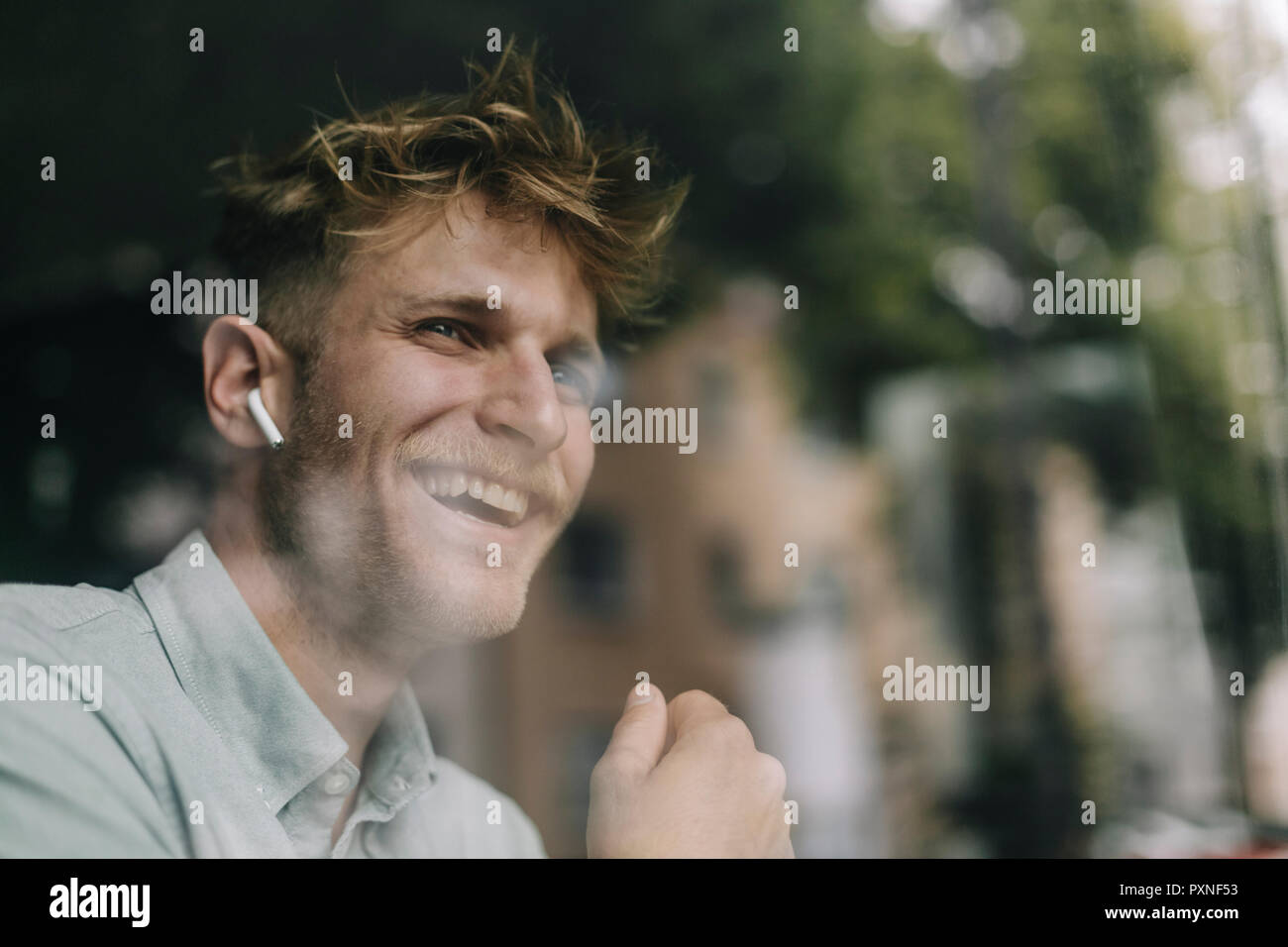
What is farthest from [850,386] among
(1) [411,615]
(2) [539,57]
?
(1) [411,615]

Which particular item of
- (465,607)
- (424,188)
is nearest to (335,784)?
(465,607)

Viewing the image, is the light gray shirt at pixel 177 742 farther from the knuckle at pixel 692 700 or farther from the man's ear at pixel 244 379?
the knuckle at pixel 692 700

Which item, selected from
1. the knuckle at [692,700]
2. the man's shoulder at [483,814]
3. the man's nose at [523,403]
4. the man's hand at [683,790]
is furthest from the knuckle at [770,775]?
the man's nose at [523,403]

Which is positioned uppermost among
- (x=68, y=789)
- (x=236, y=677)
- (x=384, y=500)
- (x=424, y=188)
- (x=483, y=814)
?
(x=424, y=188)

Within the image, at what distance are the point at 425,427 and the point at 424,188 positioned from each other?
0.37 metres

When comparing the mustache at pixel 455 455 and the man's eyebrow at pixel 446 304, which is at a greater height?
Answer: the man's eyebrow at pixel 446 304

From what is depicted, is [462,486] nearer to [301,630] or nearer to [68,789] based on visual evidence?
[301,630]

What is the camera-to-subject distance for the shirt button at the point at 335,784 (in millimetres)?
1599

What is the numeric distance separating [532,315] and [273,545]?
54 centimetres

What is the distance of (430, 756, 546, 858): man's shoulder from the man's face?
288mm

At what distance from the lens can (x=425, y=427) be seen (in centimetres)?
162

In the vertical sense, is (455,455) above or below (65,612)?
above

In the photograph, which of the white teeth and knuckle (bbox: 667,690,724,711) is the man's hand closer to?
knuckle (bbox: 667,690,724,711)
